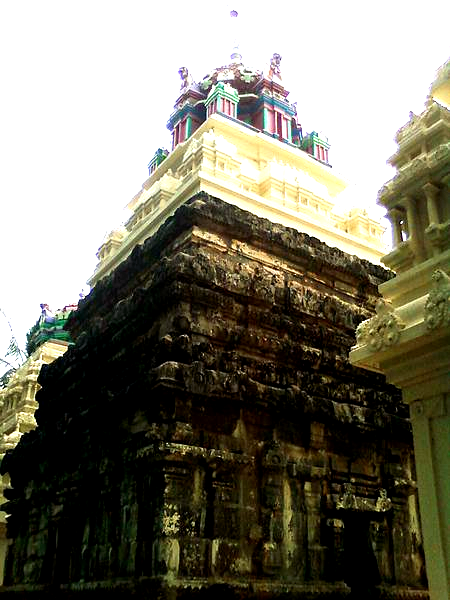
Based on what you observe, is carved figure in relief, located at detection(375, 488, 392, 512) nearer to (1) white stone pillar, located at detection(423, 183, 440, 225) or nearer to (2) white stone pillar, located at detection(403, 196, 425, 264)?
(2) white stone pillar, located at detection(403, 196, 425, 264)

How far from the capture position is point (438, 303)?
24.2ft

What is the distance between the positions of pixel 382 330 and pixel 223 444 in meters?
4.28

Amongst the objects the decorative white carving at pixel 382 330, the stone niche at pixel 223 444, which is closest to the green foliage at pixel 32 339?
the stone niche at pixel 223 444

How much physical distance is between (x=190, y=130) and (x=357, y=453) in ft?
44.9

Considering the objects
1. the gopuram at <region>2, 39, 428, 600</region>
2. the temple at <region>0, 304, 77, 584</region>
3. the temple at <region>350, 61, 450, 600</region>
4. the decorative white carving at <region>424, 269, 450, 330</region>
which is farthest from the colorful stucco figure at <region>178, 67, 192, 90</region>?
the decorative white carving at <region>424, 269, 450, 330</region>

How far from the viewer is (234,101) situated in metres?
20.9

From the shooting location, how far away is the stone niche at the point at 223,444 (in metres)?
10.6

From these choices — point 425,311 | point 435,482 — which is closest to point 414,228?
point 425,311

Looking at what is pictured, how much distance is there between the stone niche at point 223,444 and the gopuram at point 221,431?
4 centimetres

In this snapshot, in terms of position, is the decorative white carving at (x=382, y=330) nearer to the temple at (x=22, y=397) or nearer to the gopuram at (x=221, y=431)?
the gopuram at (x=221, y=431)

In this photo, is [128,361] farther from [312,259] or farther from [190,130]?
[190,130]

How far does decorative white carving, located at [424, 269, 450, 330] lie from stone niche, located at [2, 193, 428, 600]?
487cm

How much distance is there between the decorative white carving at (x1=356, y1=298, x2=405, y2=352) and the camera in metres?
7.96

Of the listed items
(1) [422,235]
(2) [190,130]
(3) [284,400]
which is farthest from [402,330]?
(2) [190,130]
